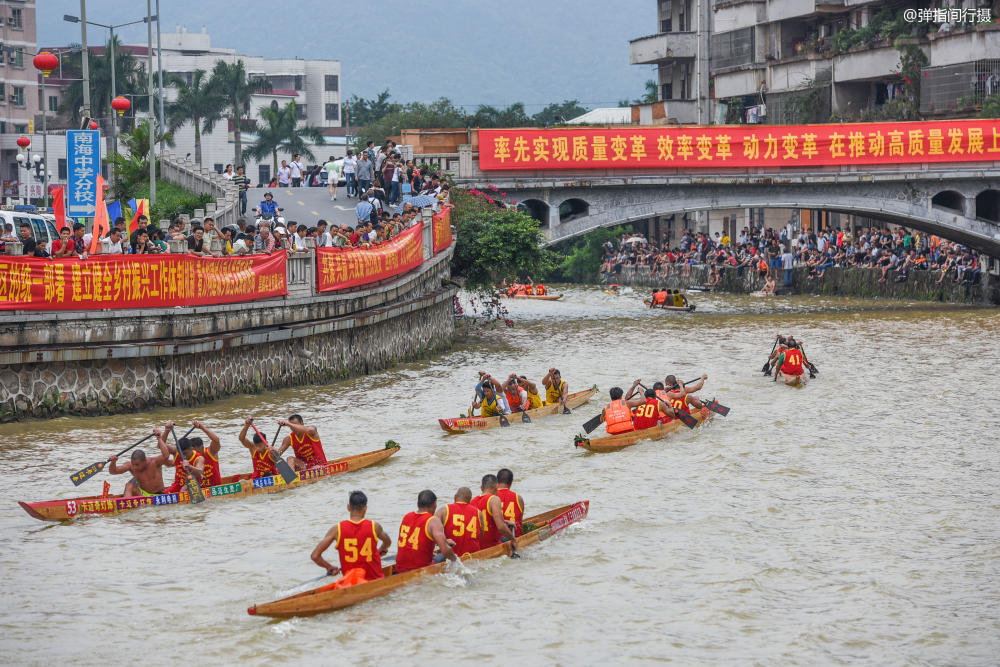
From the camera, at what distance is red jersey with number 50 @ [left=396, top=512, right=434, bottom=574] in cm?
1515

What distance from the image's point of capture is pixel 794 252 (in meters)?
61.2

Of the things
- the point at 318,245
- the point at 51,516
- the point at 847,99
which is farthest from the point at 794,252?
the point at 51,516

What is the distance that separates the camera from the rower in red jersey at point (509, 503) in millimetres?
16500

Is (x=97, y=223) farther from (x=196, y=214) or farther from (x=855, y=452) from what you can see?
(x=855, y=452)

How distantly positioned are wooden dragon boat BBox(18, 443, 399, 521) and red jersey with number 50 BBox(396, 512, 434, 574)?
497 centimetres

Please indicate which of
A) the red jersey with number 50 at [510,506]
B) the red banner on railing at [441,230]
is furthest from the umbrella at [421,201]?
the red jersey with number 50 at [510,506]

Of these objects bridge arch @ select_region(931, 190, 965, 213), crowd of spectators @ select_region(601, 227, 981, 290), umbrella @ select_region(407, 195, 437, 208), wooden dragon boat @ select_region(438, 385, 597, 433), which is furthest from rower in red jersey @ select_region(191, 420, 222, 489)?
bridge arch @ select_region(931, 190, 965, 213)

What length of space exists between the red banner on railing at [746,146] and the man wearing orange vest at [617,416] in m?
25.3

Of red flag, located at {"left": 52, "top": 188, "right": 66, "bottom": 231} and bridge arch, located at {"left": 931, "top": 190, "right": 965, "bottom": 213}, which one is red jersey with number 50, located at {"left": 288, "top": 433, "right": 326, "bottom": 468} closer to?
red flag, located at {"left": 52, "top": 188, "right": 66, "bottom": 231}

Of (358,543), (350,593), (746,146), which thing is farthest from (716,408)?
(746,146)

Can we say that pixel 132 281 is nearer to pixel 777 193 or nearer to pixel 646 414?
pixel 646 414

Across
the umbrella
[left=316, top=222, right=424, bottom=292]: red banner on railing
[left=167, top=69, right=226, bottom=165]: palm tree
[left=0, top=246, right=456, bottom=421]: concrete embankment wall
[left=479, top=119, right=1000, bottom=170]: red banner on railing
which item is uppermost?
[left=167, top=69, right=226, bottom=165]: palm tree

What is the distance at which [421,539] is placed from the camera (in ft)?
49.9

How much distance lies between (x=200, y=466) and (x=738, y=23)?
61954 millimetres
